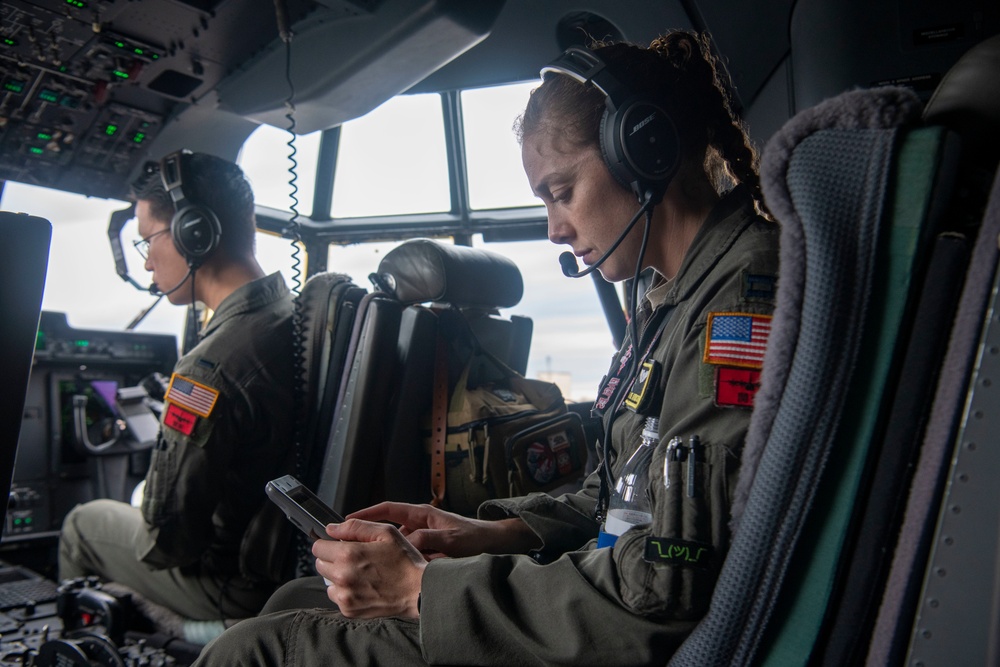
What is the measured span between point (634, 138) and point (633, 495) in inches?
19.3

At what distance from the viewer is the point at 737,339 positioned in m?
0.77

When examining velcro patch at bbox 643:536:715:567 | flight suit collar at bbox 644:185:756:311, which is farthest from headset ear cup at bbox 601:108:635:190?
velcro patch at bbox 643:536:715:567

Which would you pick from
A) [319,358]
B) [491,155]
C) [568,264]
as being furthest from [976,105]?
[491,155]

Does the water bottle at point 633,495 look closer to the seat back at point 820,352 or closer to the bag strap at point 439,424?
the seat back at point 820,352

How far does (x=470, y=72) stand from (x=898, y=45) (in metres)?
2.32

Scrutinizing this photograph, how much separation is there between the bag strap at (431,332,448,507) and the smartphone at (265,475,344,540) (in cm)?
69

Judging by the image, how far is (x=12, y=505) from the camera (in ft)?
A: 8.82

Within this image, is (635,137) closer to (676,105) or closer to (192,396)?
(676,105)

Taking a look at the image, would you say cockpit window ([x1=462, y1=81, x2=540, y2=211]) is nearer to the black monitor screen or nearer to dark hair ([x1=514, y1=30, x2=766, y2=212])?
dark hair ([x1=514, y1=30, x2=766, y2=212])

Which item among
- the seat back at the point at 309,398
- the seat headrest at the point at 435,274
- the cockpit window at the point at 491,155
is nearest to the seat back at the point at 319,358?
the seat back at the point at 309,398

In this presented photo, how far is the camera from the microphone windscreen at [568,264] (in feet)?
4.21

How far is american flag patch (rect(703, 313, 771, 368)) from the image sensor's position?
0.76 meters

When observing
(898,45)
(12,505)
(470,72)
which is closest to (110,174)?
(12,505)

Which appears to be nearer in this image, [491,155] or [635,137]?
[635,137]
